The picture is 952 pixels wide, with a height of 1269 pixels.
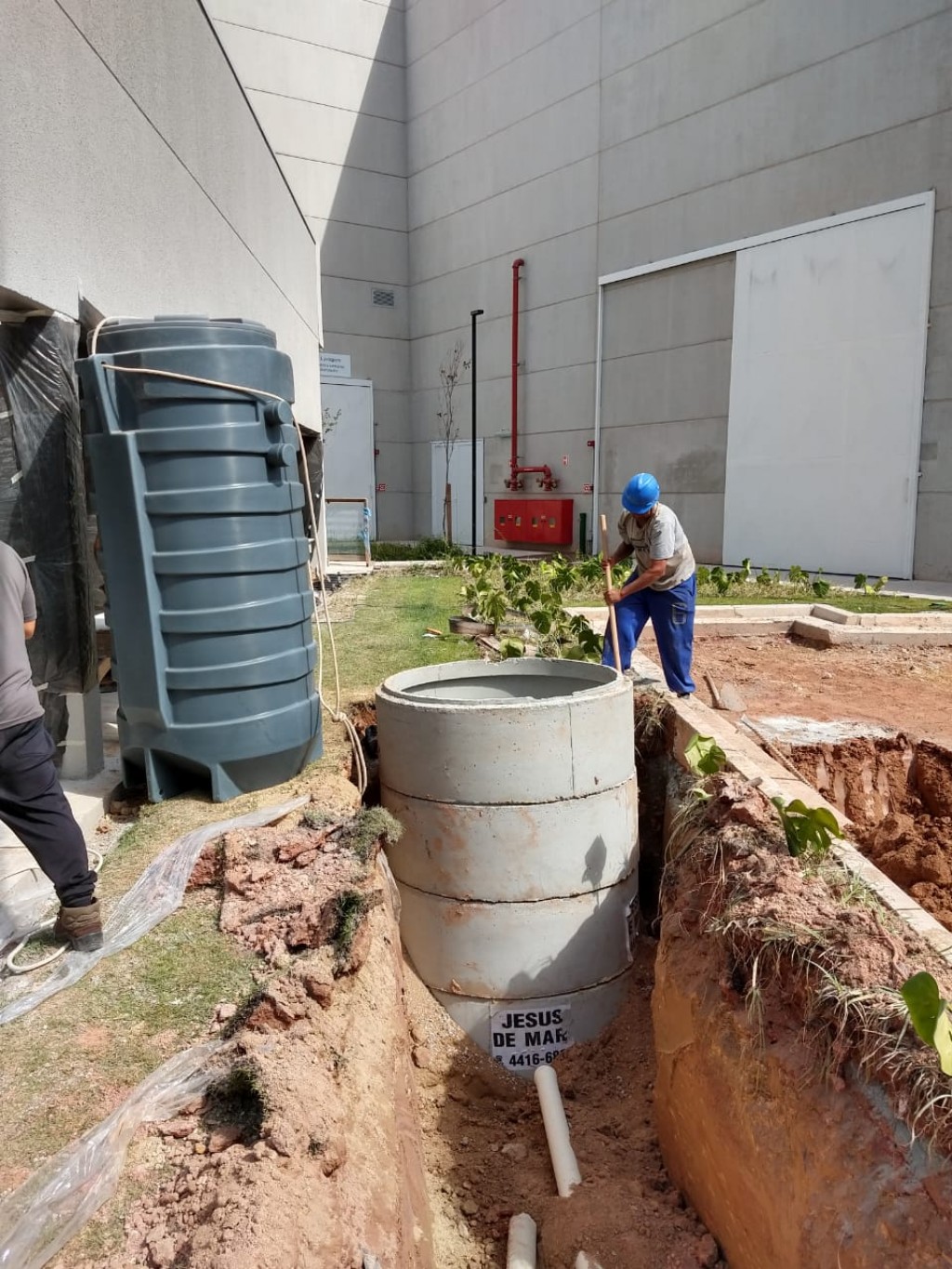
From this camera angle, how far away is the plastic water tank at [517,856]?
4.05m

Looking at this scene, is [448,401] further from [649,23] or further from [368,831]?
[368,831]

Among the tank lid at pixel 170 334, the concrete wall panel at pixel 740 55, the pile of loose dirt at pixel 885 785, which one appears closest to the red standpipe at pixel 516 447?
the concrete wall panel at pixel 740 55

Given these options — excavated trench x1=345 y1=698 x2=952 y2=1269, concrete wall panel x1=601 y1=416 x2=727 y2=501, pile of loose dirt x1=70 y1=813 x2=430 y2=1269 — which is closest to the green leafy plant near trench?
excavated trench x1=345 y1=698 x2=952 y2=1269

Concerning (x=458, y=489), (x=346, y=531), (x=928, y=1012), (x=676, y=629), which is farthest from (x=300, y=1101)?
(x=458, y=489)

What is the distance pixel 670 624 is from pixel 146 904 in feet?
12.3

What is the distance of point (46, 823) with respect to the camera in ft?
9.18

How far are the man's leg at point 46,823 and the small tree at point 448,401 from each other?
735 inches

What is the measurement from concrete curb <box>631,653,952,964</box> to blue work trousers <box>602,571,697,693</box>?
154mm

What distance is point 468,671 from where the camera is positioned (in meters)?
5.06

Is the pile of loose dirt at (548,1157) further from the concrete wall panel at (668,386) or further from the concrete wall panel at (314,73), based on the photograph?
the concrete wall panel at (314,73)

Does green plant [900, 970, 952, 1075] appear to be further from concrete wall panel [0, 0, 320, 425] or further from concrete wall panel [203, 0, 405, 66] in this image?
concrete wall panel [203, 0, 405, 66]

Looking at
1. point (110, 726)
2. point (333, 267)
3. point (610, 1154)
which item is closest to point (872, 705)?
point (610, 1154)

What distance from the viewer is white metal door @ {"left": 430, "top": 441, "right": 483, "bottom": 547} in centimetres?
2084

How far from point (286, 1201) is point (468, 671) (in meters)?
3.25
